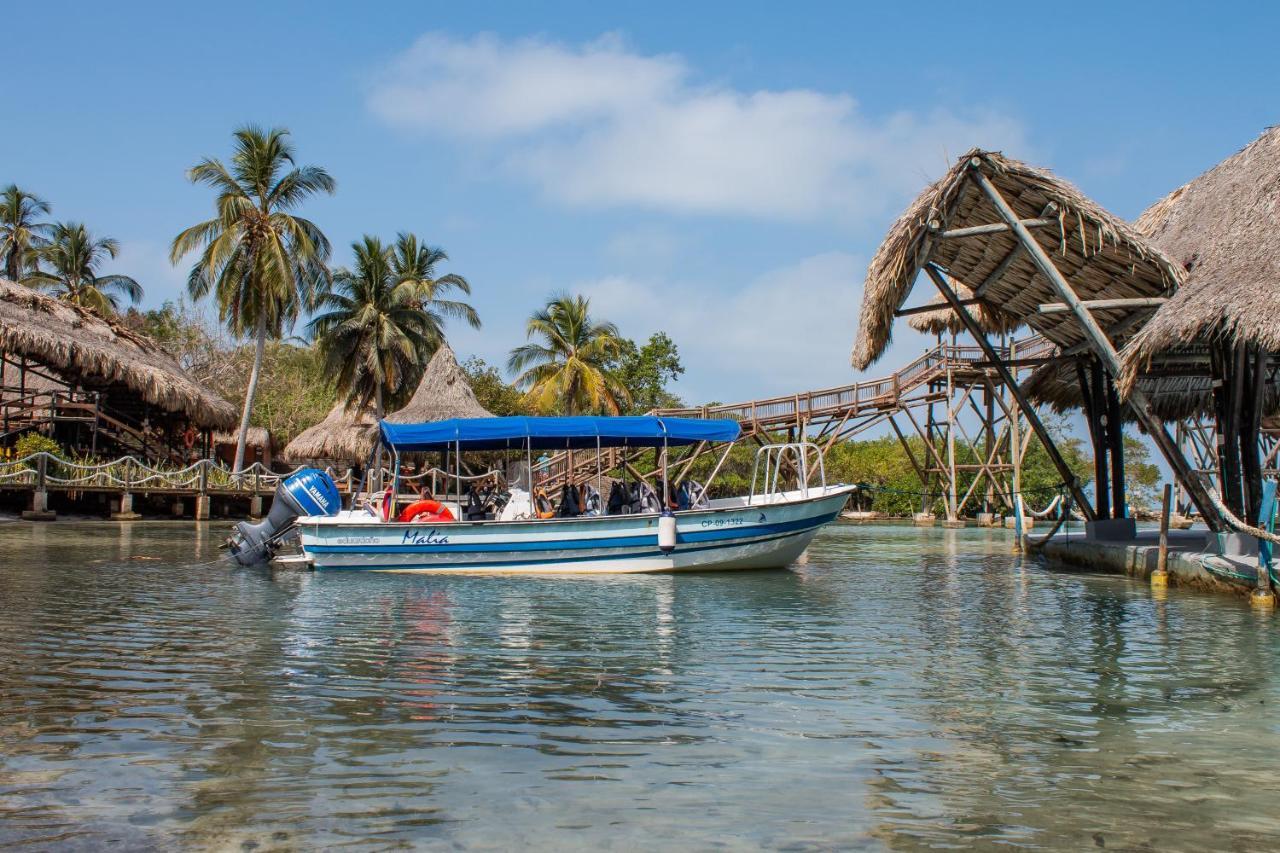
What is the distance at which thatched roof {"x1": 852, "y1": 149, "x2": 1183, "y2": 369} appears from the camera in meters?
11.8

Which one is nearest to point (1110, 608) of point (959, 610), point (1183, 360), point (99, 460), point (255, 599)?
point (959, 610)

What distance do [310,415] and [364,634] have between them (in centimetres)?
3924

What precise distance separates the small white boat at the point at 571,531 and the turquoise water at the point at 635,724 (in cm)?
355

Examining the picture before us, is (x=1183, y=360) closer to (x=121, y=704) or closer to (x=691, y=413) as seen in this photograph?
(x=121, y=704)

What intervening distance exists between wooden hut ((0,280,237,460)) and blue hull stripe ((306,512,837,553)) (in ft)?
60.4

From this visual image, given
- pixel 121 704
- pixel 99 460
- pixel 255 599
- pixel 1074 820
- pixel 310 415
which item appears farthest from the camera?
pixel 310 415

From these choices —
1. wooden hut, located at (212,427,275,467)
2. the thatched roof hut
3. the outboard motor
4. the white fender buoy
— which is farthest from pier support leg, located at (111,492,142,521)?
the white fender buoy

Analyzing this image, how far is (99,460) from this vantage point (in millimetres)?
30625

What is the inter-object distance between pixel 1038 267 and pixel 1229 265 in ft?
6.21

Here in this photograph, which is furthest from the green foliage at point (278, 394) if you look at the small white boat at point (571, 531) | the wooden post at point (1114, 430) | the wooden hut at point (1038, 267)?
the wooden post at point (1114, 430)

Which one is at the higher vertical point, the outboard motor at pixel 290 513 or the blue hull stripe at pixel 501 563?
the outboard motor at pixel 290 513

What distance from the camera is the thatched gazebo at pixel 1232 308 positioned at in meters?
10.1

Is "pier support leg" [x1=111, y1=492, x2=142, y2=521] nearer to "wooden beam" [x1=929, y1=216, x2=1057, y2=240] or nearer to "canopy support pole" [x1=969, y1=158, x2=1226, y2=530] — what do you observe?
"wooden beam" [x1=929, y1=216, x2=1057, y2=240]

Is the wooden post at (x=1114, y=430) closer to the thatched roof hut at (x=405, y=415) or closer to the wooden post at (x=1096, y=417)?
the wooden post at (x=1096, y=417)
